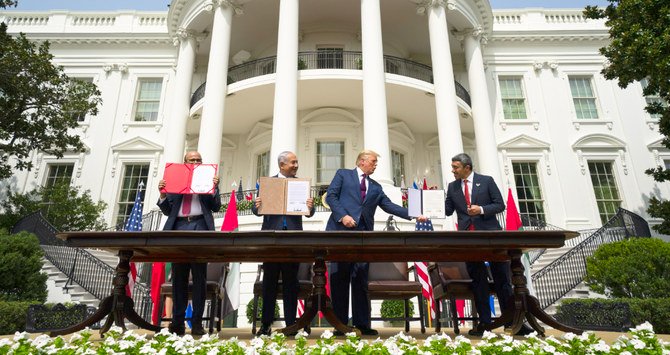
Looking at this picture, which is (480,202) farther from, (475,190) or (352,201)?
(352,201)

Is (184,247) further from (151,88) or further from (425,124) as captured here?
(151,88)

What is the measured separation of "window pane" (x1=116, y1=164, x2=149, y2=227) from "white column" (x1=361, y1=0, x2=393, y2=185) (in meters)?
9.12

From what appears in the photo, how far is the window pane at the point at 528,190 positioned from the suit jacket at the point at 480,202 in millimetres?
12034

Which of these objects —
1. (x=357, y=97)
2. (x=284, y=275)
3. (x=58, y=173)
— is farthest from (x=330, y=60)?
(x=284, y=275)

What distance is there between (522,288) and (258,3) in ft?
46.4

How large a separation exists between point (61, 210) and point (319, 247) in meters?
12.5

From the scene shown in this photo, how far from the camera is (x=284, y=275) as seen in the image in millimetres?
4164

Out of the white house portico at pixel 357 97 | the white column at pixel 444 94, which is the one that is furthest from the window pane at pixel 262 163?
the white column at pixel 444 94

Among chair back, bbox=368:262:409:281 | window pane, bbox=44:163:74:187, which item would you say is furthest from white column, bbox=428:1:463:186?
window pane, bbox=44:163:74:187

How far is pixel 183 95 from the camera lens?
14.8 meters

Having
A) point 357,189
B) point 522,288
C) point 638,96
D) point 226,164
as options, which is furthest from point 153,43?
point 638,96

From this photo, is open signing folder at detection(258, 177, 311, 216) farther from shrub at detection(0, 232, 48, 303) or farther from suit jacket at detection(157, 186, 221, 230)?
shrub at detection(0, 232, 48, 303)

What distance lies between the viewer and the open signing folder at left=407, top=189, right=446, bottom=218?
13.7 ft

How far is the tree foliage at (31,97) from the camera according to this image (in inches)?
404
